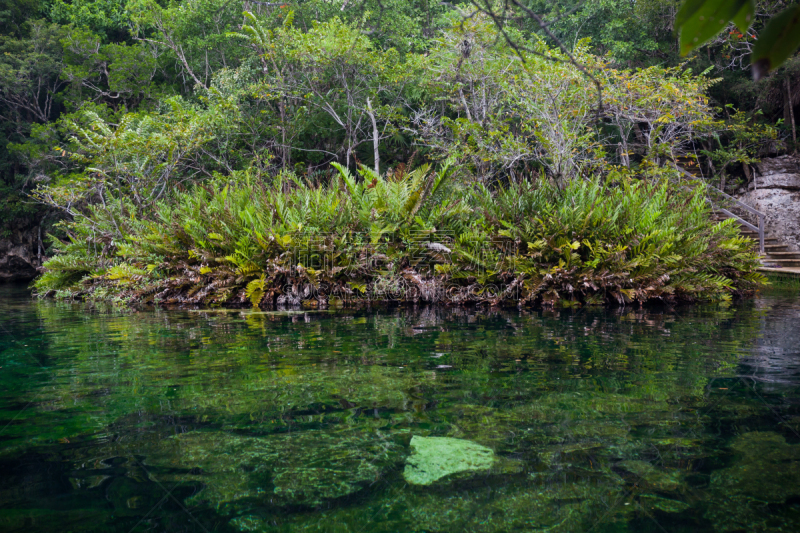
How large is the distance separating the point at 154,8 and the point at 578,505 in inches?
775

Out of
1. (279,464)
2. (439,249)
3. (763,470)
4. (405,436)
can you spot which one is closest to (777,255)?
(439,249)

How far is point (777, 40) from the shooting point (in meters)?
0.66

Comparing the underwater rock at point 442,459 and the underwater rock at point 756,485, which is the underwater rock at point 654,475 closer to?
the underwater rock at point 756,485

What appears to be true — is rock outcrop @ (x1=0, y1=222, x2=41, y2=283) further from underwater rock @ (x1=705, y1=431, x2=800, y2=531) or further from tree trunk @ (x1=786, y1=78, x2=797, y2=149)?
tree trunk @ (x1=786, y1=78, x2=797, y2=149)

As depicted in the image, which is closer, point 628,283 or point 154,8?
point 628,283

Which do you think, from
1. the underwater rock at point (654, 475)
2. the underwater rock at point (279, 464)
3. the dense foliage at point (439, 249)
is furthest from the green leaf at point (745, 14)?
the dense foliage at point (439, 249)

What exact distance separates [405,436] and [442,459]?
0.27m

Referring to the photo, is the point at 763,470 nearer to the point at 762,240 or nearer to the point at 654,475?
the point at 654,475

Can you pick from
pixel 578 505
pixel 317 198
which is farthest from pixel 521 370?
pixel 317 198

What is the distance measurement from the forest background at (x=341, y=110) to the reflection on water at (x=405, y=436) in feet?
12.1

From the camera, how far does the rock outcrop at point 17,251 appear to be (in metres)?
19.6

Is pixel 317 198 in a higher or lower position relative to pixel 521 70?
lower

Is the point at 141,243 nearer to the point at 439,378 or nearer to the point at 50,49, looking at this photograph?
the point at 439,378

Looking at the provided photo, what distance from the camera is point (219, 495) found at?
1623 mm
